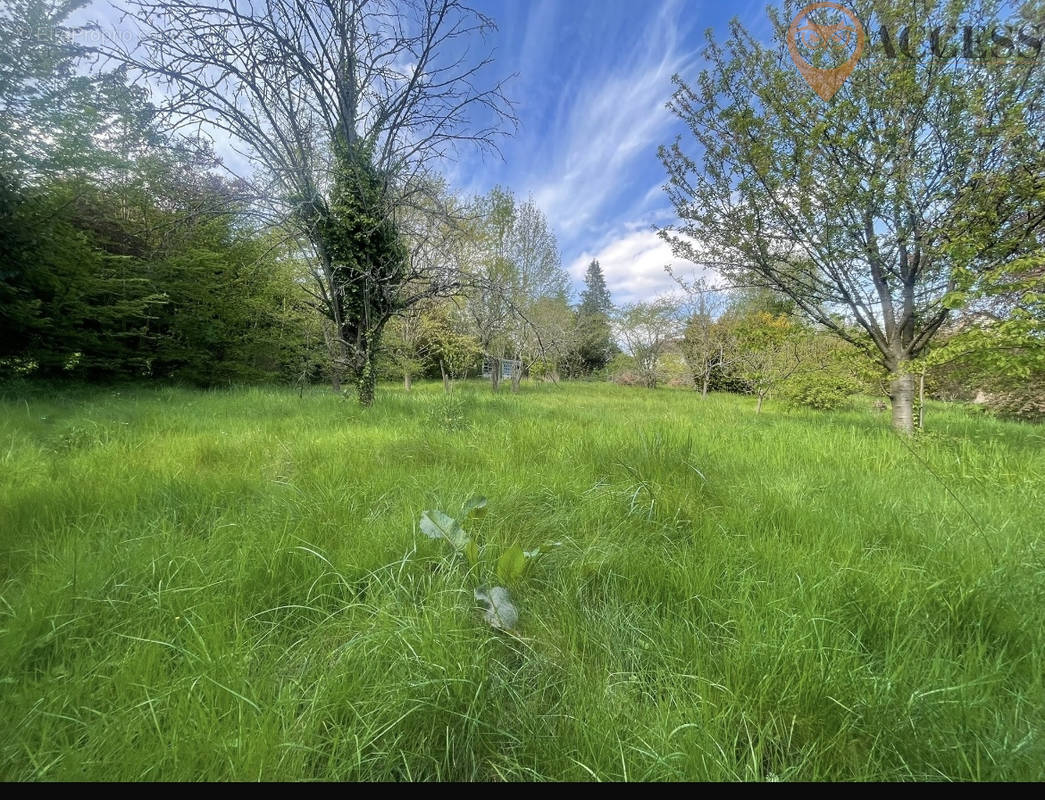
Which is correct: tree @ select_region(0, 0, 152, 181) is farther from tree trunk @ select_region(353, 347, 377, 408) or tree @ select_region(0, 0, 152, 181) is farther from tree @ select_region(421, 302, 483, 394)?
tree @ select_region(421, 302, 483, 394)

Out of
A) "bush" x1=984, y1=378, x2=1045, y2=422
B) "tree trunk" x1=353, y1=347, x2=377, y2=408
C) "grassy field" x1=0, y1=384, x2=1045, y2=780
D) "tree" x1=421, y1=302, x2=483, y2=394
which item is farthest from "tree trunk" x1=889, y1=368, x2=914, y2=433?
"tree" x1=421, y1=302, x2=483, y2=394

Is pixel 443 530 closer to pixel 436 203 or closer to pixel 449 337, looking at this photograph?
pixel 436 203

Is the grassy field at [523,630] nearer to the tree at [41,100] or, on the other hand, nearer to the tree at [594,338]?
the tree at [41,100]

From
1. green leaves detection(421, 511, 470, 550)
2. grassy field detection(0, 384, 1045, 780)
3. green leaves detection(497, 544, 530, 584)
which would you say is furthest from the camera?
green leaves detection(421, 511, 470, 550)

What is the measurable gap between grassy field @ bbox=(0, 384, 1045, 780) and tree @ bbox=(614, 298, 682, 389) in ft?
58.5

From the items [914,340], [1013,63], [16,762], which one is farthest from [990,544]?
[1013,63]

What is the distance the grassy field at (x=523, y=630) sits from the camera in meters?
0.82

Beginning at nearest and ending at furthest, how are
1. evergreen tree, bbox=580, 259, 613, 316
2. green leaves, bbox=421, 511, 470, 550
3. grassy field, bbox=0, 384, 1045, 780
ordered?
1. grassy field, bbox=0, 384, 1045, 780
2. green leaves, bbox=421, 511, 470, 550
3. evergreen tree, bbox=580, 259, 613, 316

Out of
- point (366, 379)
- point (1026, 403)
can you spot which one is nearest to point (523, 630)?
point (366, 379)

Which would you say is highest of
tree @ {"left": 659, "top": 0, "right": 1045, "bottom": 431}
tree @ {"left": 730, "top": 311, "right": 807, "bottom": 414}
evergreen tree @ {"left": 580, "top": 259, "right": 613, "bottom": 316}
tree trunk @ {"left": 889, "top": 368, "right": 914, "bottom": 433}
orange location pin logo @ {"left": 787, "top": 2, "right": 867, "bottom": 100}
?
evergreen tree @ {"left": 580, "top": 259, "right": 613, "bottom": 316}

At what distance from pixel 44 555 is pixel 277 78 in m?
6.56

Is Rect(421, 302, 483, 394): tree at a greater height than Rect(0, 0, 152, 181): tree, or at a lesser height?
lesser

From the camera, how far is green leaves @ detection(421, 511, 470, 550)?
1553 millimetres

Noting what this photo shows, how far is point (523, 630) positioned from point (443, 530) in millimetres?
564
